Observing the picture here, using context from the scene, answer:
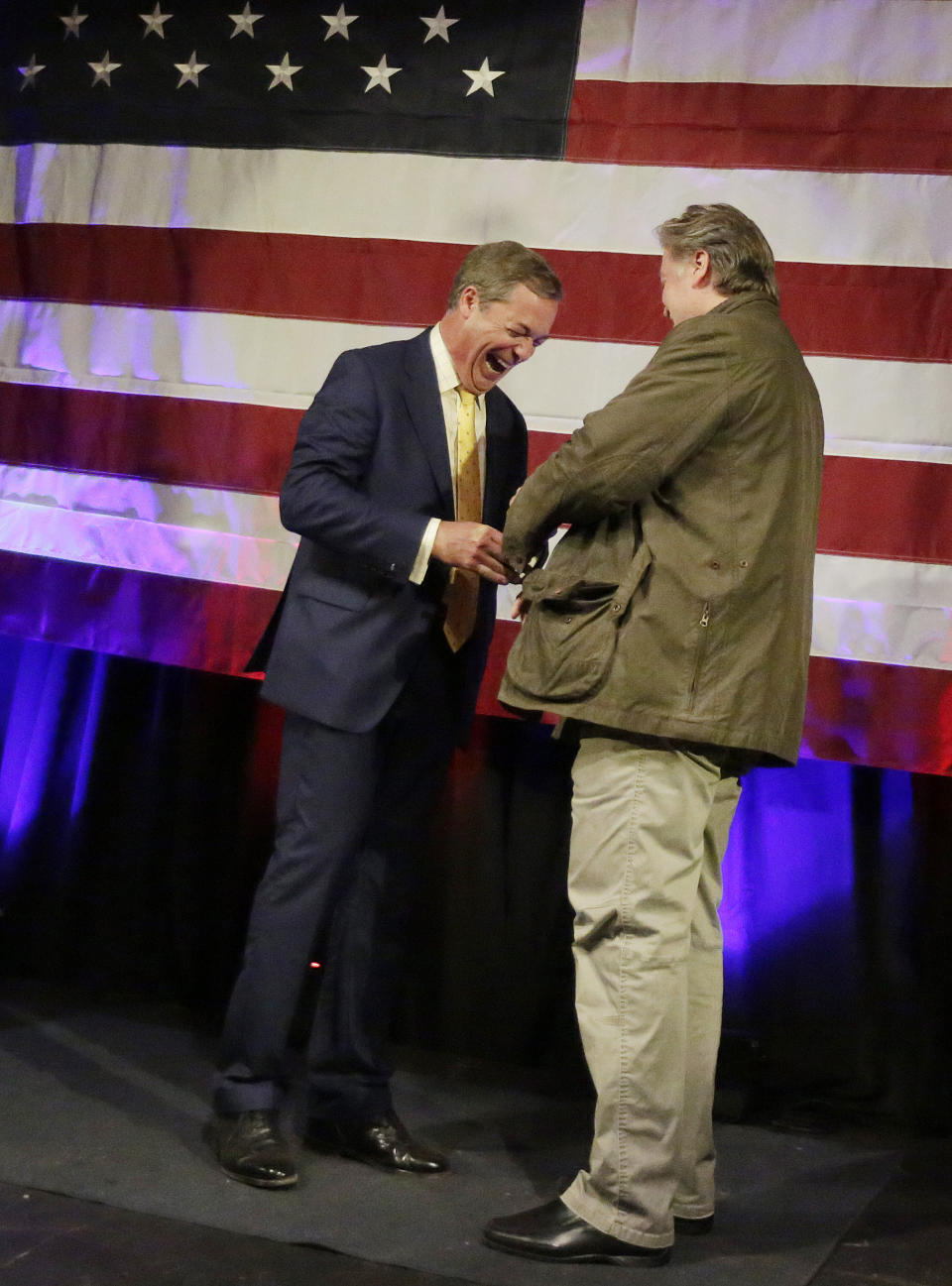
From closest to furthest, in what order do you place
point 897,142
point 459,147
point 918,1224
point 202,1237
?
point 202,1237, point 918,1224, point 897,142, point 459,147

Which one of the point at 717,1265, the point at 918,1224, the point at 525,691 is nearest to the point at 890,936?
the point at 918,1224

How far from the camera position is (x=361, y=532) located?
91.7 inches

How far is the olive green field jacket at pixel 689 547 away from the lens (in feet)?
6.49

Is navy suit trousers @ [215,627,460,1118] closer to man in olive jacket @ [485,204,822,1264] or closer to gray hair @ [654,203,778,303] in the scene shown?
man in olive jacket @ [485,204,822,1264]

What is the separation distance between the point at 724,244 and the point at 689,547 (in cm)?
44

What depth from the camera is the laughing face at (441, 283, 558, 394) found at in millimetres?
2428

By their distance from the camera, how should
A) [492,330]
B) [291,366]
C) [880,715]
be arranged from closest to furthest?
[492,330] < [880,715] < [291,366]

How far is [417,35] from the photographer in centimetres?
315

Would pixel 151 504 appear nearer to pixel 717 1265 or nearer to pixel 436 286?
pixel 436 286

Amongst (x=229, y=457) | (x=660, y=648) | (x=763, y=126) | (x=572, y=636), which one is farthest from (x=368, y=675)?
(x=763, y=126)

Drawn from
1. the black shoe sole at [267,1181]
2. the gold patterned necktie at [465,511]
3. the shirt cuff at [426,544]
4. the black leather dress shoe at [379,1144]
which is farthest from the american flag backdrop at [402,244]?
the black shoe sole at [267,1181]

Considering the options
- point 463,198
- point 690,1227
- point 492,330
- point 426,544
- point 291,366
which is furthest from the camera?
point 291,366

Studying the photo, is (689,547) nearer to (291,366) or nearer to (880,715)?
(880,715)

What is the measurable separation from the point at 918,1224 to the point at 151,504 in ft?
7.09
